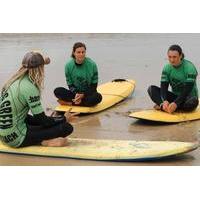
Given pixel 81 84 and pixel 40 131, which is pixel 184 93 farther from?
pixel 40 131

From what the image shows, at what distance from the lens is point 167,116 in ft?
26.2

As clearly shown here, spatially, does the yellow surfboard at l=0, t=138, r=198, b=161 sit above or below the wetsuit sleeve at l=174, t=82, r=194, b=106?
below

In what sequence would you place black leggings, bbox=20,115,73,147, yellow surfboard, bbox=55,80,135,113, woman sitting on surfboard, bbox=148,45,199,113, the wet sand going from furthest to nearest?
1. yellow surfboard, bbox=55,80,135,113
2. woman sitting on surfboard, bbox=148,45,199,113
3. the wet sand
4. black leggings, bbox=20,115,73,147

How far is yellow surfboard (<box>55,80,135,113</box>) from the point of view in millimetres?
8586

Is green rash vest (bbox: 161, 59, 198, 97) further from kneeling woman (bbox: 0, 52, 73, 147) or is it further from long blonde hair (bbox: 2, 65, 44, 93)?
long blonde hair (bbox: 2, 65, 44, 93)

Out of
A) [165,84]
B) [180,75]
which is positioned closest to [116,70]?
[165,84]

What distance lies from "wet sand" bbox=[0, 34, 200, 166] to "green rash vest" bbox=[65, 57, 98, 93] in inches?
19.7

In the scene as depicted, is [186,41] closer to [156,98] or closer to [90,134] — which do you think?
[156,98]

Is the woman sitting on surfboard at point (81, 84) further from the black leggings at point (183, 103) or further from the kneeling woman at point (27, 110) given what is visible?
the kneeling woman at point (27, 110)

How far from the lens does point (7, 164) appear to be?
622 cm

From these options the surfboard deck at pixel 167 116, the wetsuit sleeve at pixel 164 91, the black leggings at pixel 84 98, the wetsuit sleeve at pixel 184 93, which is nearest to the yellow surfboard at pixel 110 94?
the black leggings at pixel 84 98

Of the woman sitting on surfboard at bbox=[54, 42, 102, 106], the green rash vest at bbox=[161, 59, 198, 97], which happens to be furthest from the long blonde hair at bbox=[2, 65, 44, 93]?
the green rash vest at bbox=[161, 59, 198, 97]

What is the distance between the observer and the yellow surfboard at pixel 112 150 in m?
6.18

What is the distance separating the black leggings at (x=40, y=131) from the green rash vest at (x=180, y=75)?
2157mm
